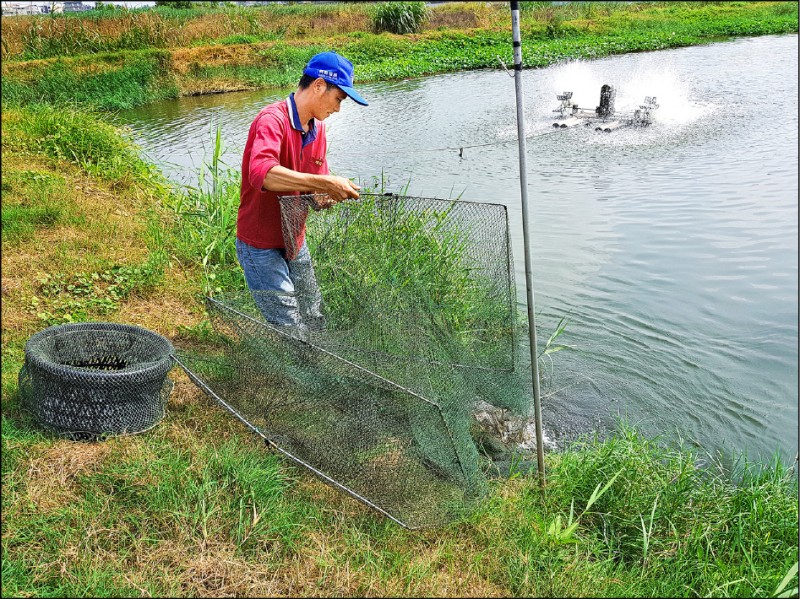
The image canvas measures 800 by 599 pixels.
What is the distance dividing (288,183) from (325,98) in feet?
1.61

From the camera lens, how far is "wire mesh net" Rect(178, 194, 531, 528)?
9.33 feet

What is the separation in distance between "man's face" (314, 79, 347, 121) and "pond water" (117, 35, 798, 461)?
7.55 feet

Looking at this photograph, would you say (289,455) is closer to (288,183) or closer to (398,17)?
(288,183)

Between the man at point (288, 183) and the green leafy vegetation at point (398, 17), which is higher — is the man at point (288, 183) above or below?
below

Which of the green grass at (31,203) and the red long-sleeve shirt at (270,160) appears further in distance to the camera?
the green grass at (31,203)

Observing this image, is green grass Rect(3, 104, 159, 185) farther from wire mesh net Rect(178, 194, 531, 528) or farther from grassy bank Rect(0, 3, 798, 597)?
wire mesh net Rect(178, 194, 531, 528)

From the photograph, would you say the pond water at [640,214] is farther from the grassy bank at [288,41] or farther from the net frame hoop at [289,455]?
the grassy bank at [288,41]

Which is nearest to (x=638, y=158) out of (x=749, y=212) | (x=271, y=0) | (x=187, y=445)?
(x=749, y=212)

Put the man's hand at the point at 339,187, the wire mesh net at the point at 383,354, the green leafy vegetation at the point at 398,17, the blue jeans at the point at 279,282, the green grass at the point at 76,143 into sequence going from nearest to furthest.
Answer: the wire mesh net at the point at 383,354, the man's hand at the point at 339,187, the blue jeans at the point at 279,282, the green grass at the point at 76,143, the green leafy vegetation at the point at 398,17

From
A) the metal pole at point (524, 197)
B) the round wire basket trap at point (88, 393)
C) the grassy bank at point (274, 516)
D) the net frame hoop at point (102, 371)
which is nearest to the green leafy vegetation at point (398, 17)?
the grassy bank at point (274, 516)

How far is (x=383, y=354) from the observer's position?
3.31 metres

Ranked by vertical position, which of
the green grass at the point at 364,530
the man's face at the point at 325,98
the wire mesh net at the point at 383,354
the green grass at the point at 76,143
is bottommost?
the green grass at the point at 364,530

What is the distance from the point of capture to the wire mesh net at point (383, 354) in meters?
2.84

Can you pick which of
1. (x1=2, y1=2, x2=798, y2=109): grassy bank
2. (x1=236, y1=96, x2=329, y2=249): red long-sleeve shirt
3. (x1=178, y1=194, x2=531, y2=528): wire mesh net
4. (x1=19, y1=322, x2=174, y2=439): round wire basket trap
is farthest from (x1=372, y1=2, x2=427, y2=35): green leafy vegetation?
(x1=19, y1=322, x2=174, y2=439): round wire basket trap
